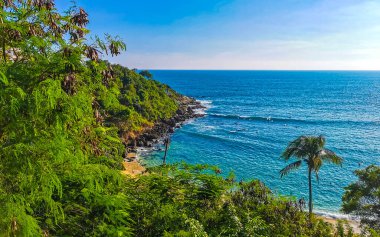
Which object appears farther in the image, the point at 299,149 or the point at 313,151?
the point at 299,149

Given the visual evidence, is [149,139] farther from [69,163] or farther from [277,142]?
[69,163]

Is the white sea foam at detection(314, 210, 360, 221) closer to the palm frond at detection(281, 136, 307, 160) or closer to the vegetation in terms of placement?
the palm frond at detection(281, 136, 307, 160)

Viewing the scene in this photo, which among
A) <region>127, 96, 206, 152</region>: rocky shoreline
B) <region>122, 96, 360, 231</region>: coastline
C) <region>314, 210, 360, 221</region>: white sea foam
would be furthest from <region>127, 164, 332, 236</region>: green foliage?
<region>127, 96, 206, 152</region>: rocky shoreline

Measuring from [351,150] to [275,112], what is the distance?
150ft

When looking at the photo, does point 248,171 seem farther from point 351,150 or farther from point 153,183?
point 153,183

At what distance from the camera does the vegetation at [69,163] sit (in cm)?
599

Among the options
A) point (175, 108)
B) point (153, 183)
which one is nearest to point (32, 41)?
point (153, 183)

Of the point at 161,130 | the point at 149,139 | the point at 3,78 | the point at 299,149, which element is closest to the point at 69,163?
the point at 3,78

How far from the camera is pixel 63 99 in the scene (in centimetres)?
614

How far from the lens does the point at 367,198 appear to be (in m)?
25.6

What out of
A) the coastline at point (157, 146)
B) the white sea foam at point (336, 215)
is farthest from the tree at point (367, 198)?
the white sea foam at point (336, 215)

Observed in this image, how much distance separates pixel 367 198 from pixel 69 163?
26.1 meters

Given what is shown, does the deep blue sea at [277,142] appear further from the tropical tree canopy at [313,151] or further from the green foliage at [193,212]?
the green foliage at [193,212]

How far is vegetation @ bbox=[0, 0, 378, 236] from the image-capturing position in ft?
19.6
